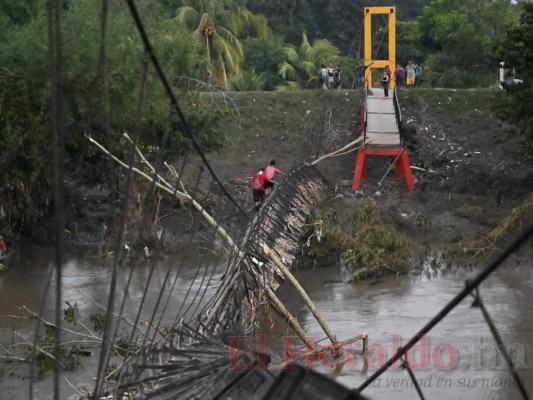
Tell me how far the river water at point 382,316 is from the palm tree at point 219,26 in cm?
1007

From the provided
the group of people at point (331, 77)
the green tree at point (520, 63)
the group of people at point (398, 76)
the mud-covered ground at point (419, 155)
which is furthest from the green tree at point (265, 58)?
the green tree at point (520, 63)

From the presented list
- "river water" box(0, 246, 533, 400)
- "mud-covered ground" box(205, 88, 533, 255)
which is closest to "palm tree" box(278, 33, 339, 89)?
"mud-covered ground" box(205, 88, 533, 255)

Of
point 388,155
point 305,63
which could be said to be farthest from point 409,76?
point 388,155

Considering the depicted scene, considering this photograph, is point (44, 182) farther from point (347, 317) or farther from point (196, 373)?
point (196, 373)

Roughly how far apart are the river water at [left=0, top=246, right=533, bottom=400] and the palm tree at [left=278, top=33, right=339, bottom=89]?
15230 mm

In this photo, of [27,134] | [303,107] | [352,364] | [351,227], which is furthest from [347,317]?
[303,107]

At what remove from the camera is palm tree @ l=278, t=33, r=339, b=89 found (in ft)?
108

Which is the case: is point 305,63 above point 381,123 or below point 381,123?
above

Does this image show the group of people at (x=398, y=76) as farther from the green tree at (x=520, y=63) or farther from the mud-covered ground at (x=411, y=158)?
the green tree at (x=520, y=63)

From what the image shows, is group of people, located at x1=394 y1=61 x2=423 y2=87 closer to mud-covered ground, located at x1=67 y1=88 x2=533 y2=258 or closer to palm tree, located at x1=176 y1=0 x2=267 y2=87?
mud-covered ground, located at x1=67 y1=88 x2=533 y2=258

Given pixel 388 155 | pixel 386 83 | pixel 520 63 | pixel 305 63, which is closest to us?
pixel 520 63

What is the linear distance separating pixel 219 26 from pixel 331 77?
4.18 metres

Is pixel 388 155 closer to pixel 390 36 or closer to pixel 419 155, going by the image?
pixel 419 155

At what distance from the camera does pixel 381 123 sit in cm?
2411
